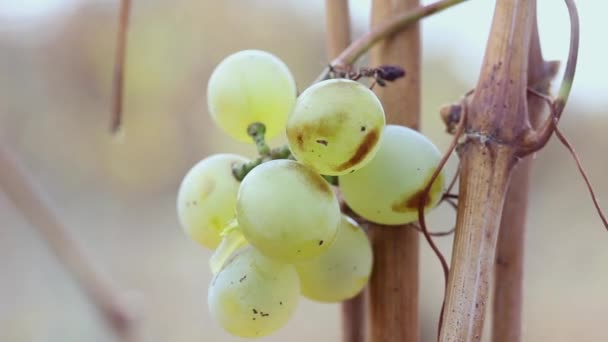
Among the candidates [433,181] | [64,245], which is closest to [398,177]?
[433,181]

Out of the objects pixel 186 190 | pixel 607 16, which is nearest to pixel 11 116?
pixel 607 16

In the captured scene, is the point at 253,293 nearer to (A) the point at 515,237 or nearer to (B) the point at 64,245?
(A) the point at 515,237

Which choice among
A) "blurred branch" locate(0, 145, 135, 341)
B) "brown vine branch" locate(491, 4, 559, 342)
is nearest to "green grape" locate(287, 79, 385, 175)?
"brown vine branch" locate(491, 4, 559, 342)

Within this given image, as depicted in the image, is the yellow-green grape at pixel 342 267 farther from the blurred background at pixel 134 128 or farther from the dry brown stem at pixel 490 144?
the blurred background at pixel 134 128

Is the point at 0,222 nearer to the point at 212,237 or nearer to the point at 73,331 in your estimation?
the point at 73,331

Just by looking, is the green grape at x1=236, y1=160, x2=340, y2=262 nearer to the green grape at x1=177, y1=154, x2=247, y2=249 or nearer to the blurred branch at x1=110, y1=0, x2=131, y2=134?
the green grape at x1=177, y1=154, x2=247, y2=249

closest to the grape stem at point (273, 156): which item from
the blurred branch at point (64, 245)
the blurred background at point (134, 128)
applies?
the blurred branch at point (64, 245)

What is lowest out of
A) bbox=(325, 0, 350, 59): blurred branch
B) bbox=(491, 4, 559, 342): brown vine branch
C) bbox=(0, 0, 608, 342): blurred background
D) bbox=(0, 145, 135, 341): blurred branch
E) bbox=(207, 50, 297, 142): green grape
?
bbox=(0, 0, 608, 342): blurred background
